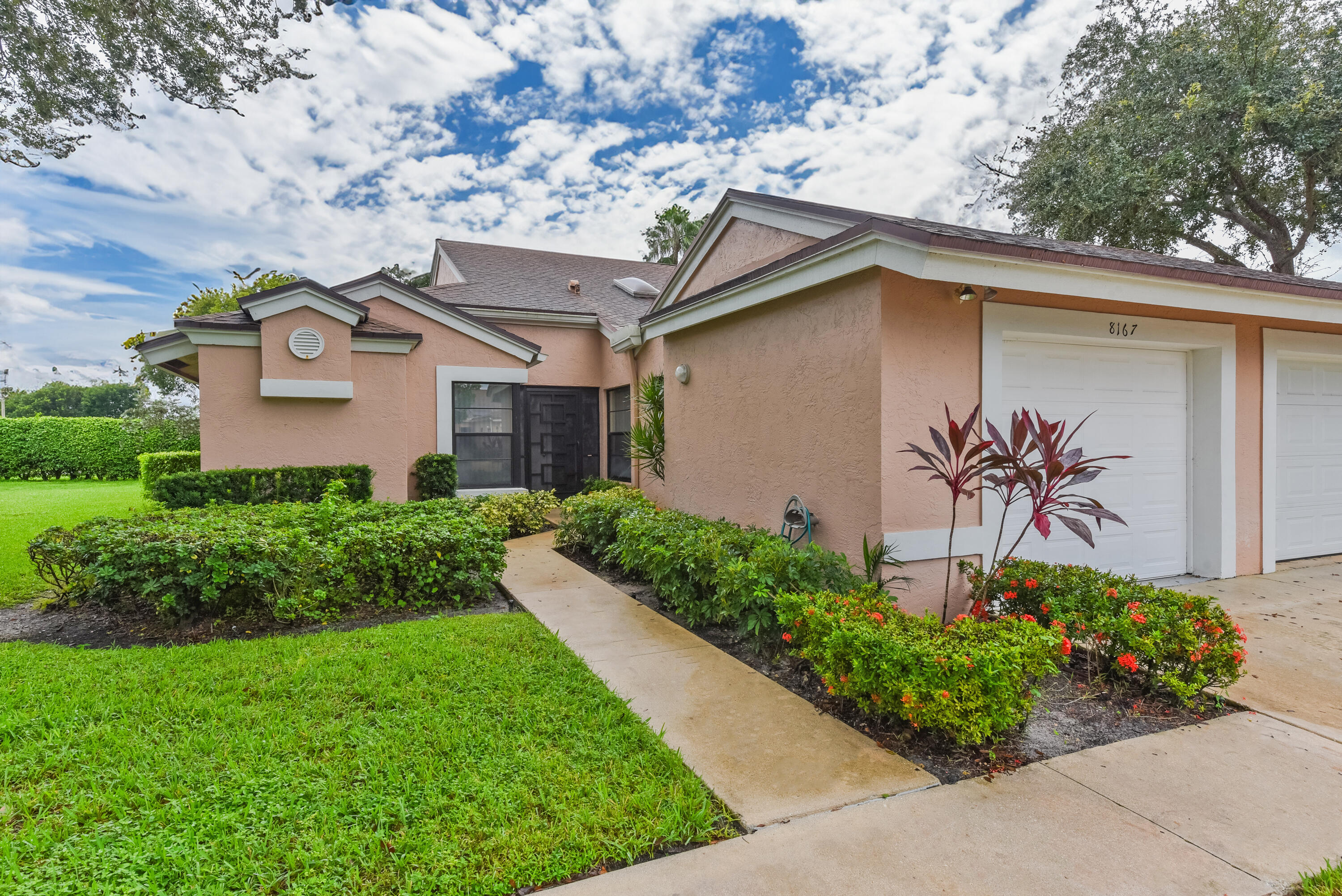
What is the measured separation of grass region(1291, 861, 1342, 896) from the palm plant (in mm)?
7158

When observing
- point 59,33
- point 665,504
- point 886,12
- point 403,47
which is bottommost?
point 665,504

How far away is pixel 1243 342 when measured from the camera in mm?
6422

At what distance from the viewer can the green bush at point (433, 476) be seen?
32.0 ft

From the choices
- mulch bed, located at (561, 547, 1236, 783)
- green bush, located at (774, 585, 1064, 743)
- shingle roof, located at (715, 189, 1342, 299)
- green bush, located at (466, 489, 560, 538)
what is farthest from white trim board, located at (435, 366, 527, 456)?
green bush, located at (774, 585, 1064, 743)

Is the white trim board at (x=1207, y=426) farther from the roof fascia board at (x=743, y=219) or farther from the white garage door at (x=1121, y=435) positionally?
the roof fascia board at (x=743, y=219)

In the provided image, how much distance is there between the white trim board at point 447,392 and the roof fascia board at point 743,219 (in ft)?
10.9

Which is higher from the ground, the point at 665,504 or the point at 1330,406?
the point at 1330,406

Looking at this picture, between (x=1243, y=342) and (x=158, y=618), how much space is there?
34.5 ft

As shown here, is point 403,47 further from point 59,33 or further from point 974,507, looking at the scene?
point 974,507

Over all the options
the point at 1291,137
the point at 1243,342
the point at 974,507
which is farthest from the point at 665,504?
the point at 1291,137

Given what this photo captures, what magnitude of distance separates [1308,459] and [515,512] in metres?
10.2

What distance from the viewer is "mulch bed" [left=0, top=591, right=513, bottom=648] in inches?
187

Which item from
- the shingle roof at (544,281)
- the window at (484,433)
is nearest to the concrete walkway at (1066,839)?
the window at (484,433)

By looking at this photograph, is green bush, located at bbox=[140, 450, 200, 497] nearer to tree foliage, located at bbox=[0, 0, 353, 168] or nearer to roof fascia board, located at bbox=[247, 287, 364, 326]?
roof fascia board, located at bbox=[247, 287, 364, 326]
